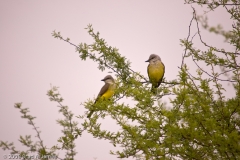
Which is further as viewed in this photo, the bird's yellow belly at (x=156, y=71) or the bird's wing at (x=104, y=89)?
the bird's wing at (x=104, y=89)

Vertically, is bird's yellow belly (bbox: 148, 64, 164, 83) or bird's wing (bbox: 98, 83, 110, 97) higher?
bird's yellow belly (bbox: 148, 64, 164, 83)

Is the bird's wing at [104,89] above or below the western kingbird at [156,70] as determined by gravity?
below

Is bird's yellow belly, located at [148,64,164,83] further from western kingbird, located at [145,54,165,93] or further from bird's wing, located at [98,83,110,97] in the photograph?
bird's wing, located at [98,83,110,97]

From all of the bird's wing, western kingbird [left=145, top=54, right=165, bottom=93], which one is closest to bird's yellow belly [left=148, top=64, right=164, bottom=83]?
western kingbird [left=145, top=54, right=165, bottom=93]

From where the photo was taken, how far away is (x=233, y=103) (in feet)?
8.61

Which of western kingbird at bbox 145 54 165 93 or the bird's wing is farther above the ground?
western kingbird at bbox 145 54 165 93

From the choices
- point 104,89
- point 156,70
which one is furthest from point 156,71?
point 104,89

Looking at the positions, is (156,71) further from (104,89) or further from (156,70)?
(104,89)

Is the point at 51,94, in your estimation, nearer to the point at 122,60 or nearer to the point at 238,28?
the point at 122,60

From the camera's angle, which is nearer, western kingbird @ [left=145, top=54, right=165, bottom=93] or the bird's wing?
western kingbird @ [left=145, top=54, right=165, bottom=93]

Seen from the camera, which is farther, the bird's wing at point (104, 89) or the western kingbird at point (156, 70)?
the bird's wing at point (104, 89)

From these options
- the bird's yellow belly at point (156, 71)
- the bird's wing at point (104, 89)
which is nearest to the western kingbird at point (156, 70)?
the bird's yellow belly at point (156, 71)

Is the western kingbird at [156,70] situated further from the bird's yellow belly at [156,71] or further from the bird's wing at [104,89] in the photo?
the bird's wing at [104,89]

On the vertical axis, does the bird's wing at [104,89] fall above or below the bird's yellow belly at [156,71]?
below
